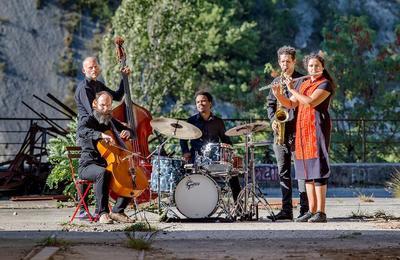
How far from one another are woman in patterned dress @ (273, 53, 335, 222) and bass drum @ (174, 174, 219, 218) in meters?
0.97

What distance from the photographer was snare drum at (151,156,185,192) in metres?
10.5

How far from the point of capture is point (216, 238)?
27.7ft

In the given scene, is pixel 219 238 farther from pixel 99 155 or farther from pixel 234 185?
pixel 234 185

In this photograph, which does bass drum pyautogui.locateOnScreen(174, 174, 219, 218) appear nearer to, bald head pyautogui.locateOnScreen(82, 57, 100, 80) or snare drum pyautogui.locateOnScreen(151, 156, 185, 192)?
snare drum pyautogui.locateOnScreen(151, 156, 185, 192)

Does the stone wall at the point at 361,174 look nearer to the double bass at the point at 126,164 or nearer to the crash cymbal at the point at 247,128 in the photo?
the crash cymbal at the point at 247,128

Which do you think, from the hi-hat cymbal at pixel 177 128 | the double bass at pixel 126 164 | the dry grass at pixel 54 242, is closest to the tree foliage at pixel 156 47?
the double bass at pixel 126 164

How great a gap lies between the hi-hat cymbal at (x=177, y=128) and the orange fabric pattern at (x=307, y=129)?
105 cm

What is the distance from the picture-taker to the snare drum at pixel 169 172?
1054 cm

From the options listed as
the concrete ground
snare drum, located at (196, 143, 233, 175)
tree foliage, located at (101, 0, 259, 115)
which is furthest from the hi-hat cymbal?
tree foliage, located at (101, 0, 259, 115)

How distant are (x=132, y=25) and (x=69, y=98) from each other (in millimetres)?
17805

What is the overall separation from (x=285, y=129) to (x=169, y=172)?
1.30m

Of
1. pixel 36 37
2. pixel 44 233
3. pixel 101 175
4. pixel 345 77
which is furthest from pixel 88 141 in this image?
pixel 36 37

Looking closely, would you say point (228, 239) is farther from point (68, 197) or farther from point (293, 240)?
point (68, 197)

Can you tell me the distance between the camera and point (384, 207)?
40.8ft
